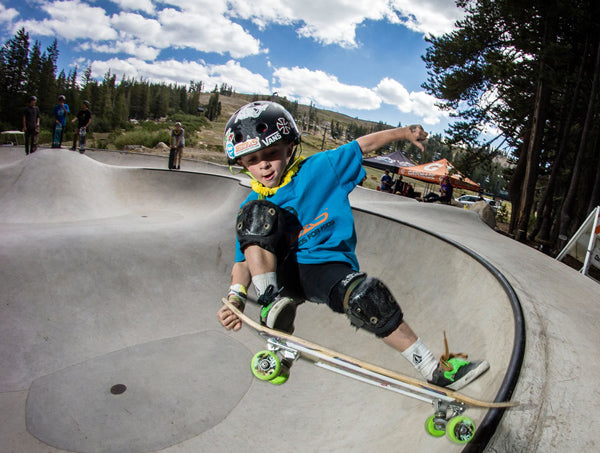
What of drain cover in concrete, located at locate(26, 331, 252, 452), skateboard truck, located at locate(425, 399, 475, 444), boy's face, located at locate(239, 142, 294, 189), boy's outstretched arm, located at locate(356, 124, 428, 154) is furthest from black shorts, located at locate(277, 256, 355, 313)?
drain cover in concrete, located at locate(26, 331, 252, 452)

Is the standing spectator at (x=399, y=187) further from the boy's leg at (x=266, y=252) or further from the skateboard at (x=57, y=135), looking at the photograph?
the boy's leg at (x=266, y=252)

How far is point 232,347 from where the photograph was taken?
4.40 m

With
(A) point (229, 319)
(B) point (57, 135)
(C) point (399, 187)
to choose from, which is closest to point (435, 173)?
(C) point (399, 187)

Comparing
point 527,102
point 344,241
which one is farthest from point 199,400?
point 527,102

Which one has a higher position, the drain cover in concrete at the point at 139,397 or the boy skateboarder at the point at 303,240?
the boy skateboarder at the point at 303,240

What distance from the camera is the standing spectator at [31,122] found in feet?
36.7

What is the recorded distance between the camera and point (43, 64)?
245ft

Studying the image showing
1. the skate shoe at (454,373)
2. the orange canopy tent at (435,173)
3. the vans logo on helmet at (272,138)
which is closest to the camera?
the skate shoe at (454,373)

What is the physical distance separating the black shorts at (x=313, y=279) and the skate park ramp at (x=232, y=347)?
1.01 metres

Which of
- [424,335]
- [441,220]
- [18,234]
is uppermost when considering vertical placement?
[441,220]

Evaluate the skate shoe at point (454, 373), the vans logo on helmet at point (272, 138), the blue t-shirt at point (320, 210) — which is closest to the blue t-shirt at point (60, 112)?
the vans logo on helmet at point (272, 138)

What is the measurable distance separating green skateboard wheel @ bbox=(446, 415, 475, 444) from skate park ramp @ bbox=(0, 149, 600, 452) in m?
0.07

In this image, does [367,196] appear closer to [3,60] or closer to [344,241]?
[344,241]

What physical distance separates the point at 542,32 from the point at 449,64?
3.53 metres
